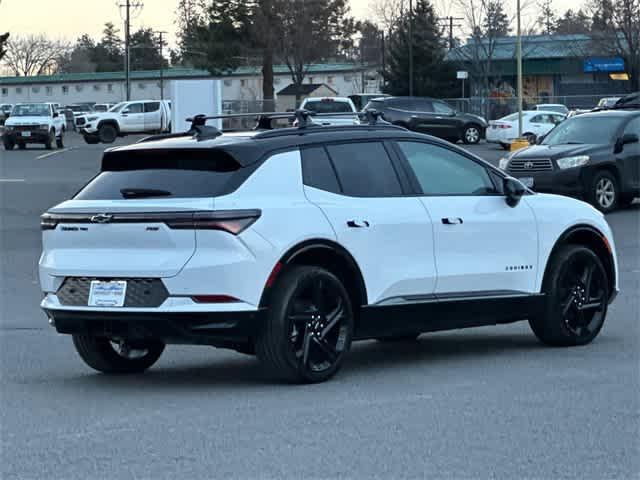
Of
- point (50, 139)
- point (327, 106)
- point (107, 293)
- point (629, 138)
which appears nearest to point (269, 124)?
point (107, 293)

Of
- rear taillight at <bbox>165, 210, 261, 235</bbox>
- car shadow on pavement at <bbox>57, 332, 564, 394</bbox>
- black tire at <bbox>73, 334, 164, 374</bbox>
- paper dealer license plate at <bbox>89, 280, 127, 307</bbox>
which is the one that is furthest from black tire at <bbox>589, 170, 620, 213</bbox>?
paper dealer license plate at <bbox>89, 280, 127, 307</bbox>

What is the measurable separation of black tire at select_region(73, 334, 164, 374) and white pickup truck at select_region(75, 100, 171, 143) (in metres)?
54.0

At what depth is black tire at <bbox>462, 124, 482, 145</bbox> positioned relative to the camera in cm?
5701

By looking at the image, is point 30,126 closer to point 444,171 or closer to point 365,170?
point 444,171

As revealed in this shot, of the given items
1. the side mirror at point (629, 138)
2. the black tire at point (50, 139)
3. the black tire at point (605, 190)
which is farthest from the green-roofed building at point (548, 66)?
the black tire at point (605, 190)

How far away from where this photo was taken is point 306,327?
8648 mm

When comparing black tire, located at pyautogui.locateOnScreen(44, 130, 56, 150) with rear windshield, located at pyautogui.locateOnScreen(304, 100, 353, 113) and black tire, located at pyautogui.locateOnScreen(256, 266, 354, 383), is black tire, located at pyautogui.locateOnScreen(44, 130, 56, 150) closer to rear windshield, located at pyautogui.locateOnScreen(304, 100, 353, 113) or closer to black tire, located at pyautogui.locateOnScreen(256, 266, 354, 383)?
rear windshield, located at pyautogui.locateOnScreen(304, 100, 353, 113)

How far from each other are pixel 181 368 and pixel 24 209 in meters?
18.6

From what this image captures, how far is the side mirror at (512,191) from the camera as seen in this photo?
1005cm

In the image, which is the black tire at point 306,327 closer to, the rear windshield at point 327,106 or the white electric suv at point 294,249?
the white electric suv at point 294,249

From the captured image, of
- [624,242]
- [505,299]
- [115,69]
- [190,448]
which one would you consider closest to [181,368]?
[505,299]

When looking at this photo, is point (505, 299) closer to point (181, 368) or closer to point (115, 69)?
point (181, 368)

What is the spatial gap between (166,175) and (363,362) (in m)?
2.08

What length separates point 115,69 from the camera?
178 meters
